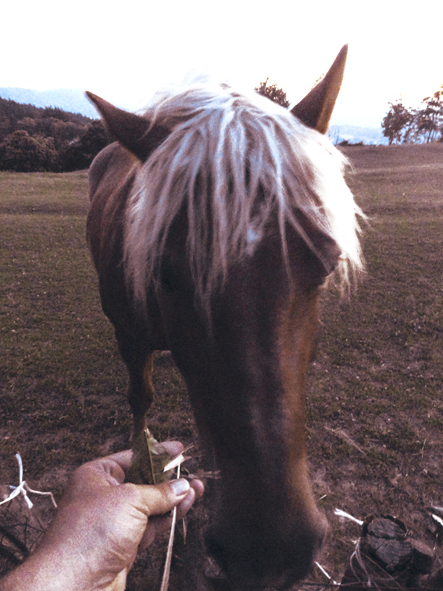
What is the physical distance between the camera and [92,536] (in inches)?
48.9

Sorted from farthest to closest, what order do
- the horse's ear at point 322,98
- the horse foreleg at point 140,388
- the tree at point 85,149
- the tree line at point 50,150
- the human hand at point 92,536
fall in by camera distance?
the tree at point 85,149
the tree line at point 50,150
the horse foreleg at point 140,388
the horse's ear at point 322,98
the human hand at point 92,536

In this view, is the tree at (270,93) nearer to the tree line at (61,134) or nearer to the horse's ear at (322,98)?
the horse's ear at (322,98)

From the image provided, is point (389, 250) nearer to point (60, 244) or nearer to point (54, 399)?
point (54, 399)

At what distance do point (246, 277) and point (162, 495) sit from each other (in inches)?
40.9

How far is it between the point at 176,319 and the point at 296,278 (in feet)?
1.83

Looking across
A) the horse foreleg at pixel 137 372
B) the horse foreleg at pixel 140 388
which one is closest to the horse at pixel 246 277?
the horse foreleg at pixel 137 372

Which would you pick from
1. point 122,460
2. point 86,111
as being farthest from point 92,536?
point 86,111

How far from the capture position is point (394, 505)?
9.62 feet

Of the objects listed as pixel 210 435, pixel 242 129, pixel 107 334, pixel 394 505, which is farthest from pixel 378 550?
pixel 107 334

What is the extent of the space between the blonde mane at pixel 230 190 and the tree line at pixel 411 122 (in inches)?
1977

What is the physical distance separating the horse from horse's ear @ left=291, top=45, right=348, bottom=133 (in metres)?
0.01

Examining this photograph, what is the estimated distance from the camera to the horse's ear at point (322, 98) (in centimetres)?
174

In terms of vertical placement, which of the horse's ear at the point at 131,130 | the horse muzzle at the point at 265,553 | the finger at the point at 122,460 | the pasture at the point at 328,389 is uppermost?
the horse's ear at the point at 131,130

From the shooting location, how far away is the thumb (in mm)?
1391
